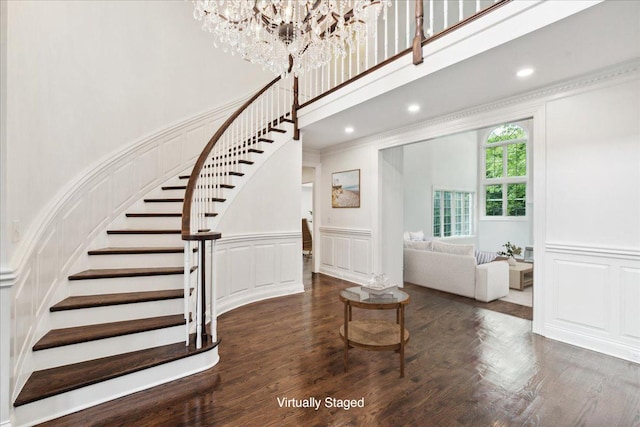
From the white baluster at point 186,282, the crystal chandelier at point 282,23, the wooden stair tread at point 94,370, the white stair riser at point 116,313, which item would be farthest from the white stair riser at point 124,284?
the crystal chandelier at point 282,23

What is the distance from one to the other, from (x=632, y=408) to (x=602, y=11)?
2.69 meters

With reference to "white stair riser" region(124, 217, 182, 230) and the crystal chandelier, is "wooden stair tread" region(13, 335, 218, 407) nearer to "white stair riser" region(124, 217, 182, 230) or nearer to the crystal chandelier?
"white stair riser" region(124, 217, 182, 230)

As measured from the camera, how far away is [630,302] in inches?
105

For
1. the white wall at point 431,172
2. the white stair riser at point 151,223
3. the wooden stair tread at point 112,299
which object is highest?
the white wall at point 431,172

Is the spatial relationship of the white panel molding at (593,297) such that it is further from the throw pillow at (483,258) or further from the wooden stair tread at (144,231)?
the wooden stair tread at (144,231)

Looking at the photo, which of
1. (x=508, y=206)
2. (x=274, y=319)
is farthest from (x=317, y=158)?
(x=508, y=206)

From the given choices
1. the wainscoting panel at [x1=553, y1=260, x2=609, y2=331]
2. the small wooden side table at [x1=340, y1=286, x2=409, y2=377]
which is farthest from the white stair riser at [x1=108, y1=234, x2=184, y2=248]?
the wainscoting panel at [x1=553, y1=260, x2=609, y2=331]

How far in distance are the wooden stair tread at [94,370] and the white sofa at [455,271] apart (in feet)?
12.4

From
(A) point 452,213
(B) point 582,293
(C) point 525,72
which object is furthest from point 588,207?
(A) point 452,213

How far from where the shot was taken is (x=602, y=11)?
1.94 m

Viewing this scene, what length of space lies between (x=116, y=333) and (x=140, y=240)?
1.34m

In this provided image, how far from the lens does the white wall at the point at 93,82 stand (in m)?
2.19

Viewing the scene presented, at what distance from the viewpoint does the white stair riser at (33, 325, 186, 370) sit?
210 cm

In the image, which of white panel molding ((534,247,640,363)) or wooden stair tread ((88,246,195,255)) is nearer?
white panel molding ((534,247,640,363))
